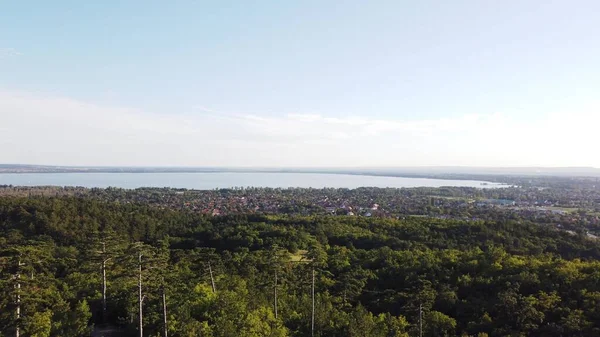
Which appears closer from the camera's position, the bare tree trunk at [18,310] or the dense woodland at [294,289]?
the bare tree trunk at [18,310]

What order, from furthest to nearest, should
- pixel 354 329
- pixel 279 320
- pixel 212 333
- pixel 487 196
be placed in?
1. pixel 487 196
2. pixel 279 320
3. pixel 354 329
4. pixel 212 333

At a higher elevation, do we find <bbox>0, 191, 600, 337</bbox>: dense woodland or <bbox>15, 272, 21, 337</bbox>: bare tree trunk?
<bbox>15, 272, 21, 337</bbox>: bare tree trunk

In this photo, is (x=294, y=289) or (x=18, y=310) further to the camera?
(x=294, y=289)

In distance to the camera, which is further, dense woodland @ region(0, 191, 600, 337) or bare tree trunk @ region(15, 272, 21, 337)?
dense woodland @ region(0, 191, 600, 337)

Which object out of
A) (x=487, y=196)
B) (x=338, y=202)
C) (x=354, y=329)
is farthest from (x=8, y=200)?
(x=487, y=196)

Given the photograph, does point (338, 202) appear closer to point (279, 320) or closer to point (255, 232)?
point (255, 232)

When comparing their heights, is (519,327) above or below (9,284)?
below

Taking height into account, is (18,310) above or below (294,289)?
above

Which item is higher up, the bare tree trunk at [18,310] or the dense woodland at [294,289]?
the bare tree trunk at [18,310]
